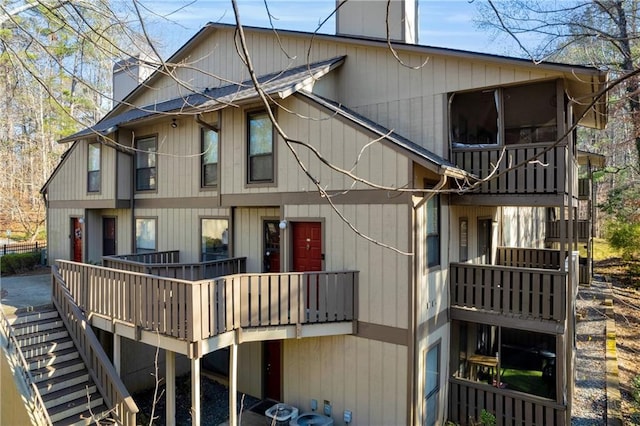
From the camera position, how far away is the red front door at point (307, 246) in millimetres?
8227

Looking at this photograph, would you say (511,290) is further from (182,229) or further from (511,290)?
(182,229)

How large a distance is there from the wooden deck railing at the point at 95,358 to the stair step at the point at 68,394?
0.15m

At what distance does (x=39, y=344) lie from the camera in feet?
27.0

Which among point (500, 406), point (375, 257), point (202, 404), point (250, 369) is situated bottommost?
point (202, 404)

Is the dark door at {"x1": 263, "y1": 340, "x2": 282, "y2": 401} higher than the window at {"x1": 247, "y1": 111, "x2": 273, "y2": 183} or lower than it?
lower

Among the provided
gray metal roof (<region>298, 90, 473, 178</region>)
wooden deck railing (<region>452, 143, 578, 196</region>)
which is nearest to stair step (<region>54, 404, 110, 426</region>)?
gray metal roof (<region>298, 90, 473, 178</region>)

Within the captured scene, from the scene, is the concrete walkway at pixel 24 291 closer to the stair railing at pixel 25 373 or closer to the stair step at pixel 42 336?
the stair step at pixel 42 336

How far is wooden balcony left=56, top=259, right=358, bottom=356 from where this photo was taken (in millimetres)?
6469

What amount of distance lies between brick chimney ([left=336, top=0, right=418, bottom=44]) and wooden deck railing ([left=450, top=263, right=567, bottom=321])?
5730mm

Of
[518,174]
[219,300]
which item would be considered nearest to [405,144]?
[518,174]

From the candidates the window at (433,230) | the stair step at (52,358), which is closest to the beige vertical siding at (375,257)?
the window at (433,230)

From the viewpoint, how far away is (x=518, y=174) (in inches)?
311

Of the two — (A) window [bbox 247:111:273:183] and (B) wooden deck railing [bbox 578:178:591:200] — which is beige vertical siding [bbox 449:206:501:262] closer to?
(A) window [bbox 247:111:273:183]

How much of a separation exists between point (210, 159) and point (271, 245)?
2.89 meters
